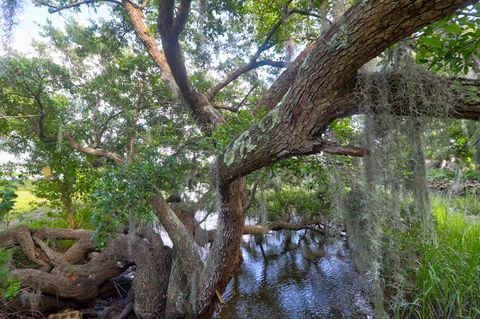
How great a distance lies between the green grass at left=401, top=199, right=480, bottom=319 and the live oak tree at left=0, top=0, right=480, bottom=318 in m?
1.96

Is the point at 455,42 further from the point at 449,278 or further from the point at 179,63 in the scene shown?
the point at 449,278

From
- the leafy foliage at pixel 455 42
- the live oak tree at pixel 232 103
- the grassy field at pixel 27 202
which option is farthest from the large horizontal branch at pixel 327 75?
the grassy field at pixel 27 202

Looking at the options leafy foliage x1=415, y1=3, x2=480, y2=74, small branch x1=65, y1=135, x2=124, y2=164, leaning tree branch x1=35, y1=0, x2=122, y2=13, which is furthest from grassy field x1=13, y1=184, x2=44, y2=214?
leafy foliage x1=415, y1=3, x2=480, y2=74

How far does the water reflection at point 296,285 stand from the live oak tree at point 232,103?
1.21 m

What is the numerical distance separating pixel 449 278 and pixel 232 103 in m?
3.61

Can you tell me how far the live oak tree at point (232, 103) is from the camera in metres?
1.23

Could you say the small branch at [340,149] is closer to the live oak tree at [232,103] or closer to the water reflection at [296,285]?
the live oak tree at [232,103]

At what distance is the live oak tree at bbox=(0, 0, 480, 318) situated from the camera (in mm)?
1229

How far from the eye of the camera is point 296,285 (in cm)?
418

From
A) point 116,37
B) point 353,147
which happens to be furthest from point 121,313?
point 116,37

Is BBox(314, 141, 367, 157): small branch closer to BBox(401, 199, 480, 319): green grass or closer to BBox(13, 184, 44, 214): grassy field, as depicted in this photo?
BBox(401, 199, 480, 319): green grass

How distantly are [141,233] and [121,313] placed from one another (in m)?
1.12

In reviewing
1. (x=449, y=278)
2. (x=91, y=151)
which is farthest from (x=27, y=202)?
(x=449, y=278)

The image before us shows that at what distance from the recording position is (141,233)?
380cm
